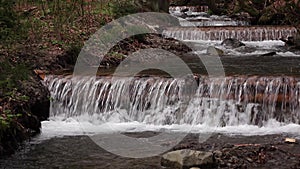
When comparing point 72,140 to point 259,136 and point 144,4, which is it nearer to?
point 259,136

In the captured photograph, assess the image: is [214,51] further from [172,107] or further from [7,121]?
[7,121]

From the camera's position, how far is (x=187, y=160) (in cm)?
645

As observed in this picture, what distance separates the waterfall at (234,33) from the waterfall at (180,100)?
9.46m

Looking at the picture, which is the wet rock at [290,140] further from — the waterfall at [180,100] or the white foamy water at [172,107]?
the waterfall at [180,100]

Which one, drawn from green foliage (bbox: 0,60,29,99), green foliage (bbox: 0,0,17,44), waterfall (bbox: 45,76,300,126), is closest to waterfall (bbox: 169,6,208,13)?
waterfall (bbox: 45,76,300,126)

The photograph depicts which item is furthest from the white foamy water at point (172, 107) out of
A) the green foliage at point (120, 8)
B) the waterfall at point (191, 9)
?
the waterfall at point (191, 9)

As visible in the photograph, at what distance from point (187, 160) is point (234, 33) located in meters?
13.7

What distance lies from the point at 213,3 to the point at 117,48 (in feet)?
47.5

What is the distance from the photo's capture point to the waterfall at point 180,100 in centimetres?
932

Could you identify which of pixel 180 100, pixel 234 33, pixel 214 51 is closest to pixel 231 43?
pixel 214 51

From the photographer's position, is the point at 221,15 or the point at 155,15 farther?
the point at 221,15

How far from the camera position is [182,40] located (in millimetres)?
19219

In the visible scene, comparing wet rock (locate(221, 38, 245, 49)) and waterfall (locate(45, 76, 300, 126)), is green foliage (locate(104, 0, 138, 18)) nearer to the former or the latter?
wet rock (locate(221, 38, 245, 49))

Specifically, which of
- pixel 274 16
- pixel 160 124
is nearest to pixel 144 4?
→ pixel 274 16
